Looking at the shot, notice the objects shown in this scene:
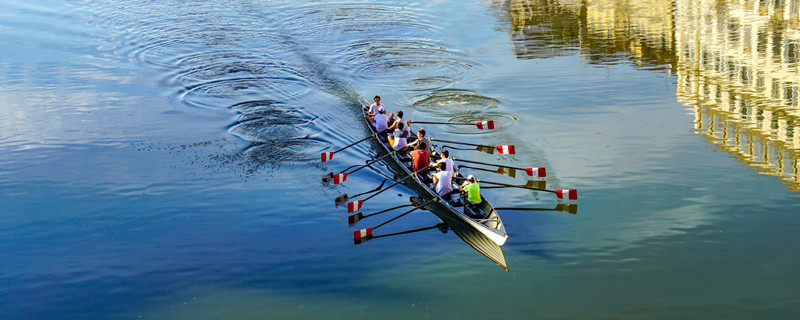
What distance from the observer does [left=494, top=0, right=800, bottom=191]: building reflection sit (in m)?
31.0

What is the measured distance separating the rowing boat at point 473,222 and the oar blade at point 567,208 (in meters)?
2.88

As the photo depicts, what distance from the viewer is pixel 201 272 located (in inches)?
786

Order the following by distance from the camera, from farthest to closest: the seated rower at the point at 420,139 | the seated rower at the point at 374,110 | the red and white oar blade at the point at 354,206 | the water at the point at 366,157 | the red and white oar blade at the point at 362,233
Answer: the seated rower at the point at 374,110 < the seated rower at the point at 420,139 < the red and white oar blade at the point at 354,206 < the red and white oar blade at the point at 362,233 < the water at the point at 366,157

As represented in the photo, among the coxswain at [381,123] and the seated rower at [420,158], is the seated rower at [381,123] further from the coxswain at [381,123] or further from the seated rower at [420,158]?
the seated rower at [420,158]

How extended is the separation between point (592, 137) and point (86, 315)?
68.9 feet

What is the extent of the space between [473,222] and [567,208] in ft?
13.0

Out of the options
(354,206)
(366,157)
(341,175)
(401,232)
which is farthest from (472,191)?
(366,157)

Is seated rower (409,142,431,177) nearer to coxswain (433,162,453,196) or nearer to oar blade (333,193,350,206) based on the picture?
coxswain (433,162,453,196)

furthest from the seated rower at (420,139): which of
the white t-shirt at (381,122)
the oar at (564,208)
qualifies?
the oar at (564,208)

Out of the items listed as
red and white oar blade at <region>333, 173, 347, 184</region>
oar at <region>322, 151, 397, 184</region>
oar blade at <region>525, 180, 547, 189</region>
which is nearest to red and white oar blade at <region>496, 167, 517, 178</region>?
oar blade at <region>525, 180, 547, 189</region>

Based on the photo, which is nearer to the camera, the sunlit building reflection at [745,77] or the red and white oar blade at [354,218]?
the red and white oar blade at [354,218]

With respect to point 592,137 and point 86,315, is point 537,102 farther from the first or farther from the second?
point 86,315

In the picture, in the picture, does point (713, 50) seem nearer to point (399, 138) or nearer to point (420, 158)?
point (399, 138)

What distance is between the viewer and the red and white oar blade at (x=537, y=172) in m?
24.8
